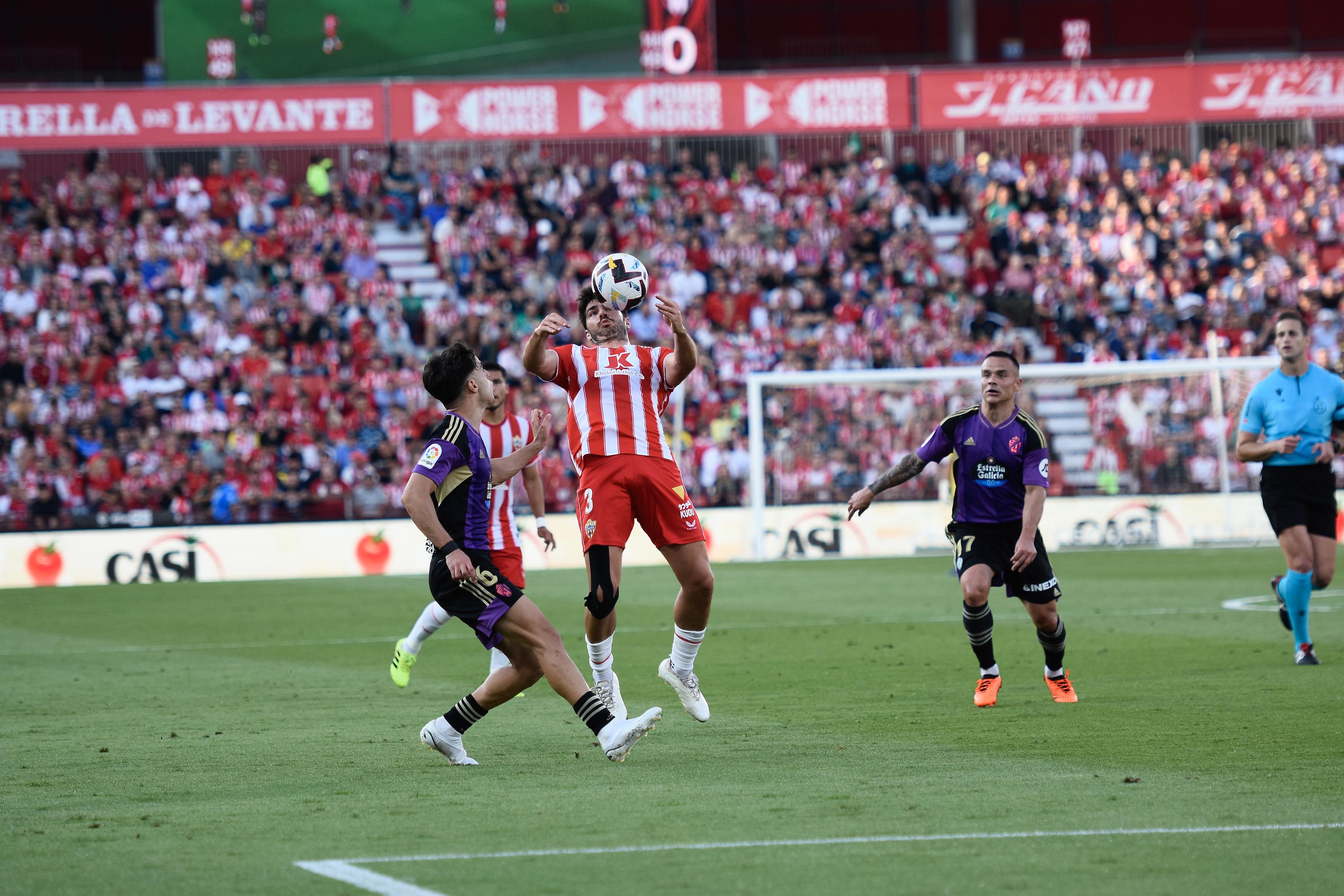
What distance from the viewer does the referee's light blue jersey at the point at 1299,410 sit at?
10.6 metres

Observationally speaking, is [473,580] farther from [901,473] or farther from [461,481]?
[901,473]

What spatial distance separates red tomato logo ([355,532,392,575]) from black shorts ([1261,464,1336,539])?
1520 cm

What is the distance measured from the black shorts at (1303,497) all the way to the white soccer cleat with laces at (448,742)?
19.7ft

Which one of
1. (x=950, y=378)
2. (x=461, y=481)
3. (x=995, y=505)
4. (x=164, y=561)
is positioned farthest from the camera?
(x=950, y=378)

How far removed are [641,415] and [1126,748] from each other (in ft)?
9.56

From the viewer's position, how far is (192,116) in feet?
101

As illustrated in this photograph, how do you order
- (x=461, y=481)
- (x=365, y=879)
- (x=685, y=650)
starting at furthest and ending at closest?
(x=685, y=650), (x=461, y=481), (x=365, y=879)

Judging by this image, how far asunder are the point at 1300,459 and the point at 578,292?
46.5ft

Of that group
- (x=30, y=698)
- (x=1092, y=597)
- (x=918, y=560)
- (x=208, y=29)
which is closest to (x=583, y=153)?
(x=208, y=29)

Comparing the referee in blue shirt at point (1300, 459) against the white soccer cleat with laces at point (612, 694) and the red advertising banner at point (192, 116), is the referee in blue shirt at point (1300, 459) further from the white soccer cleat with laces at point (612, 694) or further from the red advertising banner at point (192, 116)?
the red advertising banner at point (192, 116)

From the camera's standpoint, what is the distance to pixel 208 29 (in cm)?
3097

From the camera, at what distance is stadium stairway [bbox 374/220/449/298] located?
3070 centimetres

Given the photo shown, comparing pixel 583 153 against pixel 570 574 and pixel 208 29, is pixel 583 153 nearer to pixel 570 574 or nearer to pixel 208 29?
pixel 208 29

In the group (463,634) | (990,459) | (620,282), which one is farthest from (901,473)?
(463,634)
